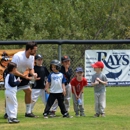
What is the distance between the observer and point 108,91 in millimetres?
17891

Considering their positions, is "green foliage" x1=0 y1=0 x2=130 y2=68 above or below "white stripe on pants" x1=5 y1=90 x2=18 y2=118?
above

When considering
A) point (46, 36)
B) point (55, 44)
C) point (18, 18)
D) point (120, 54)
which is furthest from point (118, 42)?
point (18, 18)

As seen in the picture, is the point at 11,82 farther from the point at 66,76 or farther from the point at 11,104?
the point at 66,76

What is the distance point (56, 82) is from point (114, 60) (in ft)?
14.9

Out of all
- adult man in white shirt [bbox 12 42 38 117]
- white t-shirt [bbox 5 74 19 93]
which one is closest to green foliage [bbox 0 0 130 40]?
adult man in white shirt [bbox 12 42 38 117]

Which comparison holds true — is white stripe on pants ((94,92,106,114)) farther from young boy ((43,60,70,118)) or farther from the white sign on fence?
the white sign on fence

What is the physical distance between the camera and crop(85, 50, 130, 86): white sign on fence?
1627 centimetres

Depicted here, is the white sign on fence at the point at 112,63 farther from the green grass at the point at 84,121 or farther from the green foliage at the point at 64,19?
the green foliage at the point at 64,19

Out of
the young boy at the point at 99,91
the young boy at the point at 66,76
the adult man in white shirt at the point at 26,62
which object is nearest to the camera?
the adult man in white shirt at the point at 26,62

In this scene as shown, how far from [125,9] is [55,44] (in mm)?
19054

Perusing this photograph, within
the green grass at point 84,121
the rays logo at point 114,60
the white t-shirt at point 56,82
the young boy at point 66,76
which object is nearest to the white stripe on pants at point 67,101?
the young boy at point 66,76

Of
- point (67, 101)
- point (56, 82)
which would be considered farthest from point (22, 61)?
point (67, 101)

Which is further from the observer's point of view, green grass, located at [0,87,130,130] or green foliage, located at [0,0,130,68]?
green foliage, located at [0,0,130,68]

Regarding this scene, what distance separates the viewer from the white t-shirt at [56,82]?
1223 cm
